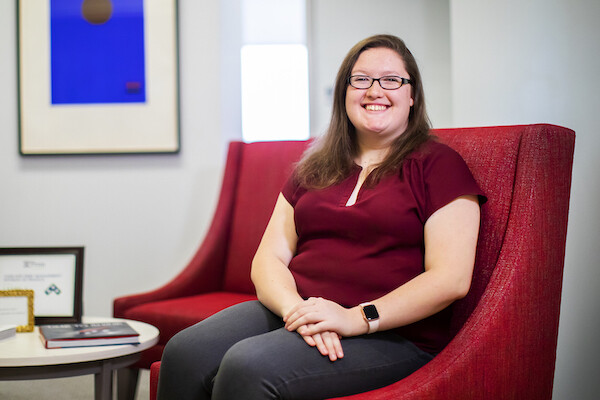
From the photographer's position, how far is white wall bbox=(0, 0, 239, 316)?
3.07m

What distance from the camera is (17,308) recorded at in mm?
2092

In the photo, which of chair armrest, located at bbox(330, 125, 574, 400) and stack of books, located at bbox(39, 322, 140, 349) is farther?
stack of books, located at bbox(39, 322, 140, 349)

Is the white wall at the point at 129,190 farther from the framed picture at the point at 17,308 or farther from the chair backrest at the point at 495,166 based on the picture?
the chair backrest at the point at 495,166

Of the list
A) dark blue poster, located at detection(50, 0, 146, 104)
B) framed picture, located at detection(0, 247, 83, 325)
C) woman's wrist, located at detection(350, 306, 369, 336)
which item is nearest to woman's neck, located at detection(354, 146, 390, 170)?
woman's wrist, located at detection(350, 306, 369, 336)

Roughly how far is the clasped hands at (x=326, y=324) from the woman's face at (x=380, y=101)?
0.54 m

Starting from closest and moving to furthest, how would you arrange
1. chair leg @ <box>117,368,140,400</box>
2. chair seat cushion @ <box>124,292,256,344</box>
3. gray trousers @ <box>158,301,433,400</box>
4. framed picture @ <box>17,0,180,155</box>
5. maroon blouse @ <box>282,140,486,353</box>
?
gray trousers @ <box>158,301,433,400</box>
maroon blouse @ <box>282,140,486,353</box>
chair seat cushion @ <box>124,292,256,344</box>
chair leg @ <box>117,368,140,400</box>
framed picture @ <box>17,0,180,155</box>

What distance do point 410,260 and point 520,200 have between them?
298mm

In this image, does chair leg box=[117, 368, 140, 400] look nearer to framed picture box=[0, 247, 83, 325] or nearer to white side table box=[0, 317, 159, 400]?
framed picture box=[0, 247, 83, 325]

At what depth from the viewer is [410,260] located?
4.93 ft

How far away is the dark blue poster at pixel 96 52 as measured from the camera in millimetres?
3041

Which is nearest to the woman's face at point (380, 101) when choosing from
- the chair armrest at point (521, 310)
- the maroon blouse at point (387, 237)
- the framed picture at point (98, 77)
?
the maroon blouse at point (387, 237)

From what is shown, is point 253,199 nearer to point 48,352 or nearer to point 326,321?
point 48,352

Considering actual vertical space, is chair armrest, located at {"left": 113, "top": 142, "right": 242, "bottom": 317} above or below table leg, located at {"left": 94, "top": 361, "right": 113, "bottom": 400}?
above

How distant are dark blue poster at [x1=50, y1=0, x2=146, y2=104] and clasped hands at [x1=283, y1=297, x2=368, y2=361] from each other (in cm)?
197
